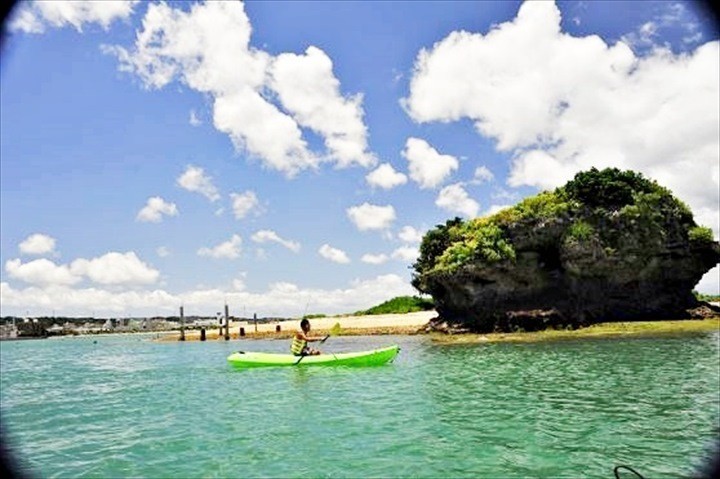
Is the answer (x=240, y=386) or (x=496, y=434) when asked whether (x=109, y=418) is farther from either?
(x=496, y=434)

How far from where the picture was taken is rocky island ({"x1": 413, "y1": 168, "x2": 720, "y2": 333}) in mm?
36781

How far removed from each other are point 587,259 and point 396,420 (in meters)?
27.6

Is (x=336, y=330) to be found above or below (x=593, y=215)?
below

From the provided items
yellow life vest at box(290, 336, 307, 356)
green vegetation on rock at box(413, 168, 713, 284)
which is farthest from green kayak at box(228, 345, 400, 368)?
green vegetation on rock at box(413, 168, 713, 284)

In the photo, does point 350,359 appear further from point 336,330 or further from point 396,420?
point 336,330

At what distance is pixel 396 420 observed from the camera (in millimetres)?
12766

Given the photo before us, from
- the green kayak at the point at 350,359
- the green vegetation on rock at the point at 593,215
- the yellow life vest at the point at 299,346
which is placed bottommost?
the green kayak at the point at 350,359

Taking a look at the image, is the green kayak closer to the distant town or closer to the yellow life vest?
the yellow life vest

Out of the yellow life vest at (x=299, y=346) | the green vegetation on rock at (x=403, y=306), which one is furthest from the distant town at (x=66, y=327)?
the yellow life vest at (x=299, y=346)

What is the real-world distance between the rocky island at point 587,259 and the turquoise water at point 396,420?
13586 millimetres

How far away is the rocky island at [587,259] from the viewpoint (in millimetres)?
36781

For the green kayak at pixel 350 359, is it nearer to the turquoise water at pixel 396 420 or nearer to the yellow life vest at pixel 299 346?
the yellow life vest at pixel 299 346

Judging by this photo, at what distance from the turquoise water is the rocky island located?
13.6 meters

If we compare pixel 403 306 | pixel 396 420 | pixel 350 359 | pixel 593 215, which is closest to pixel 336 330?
pixel 403 306
